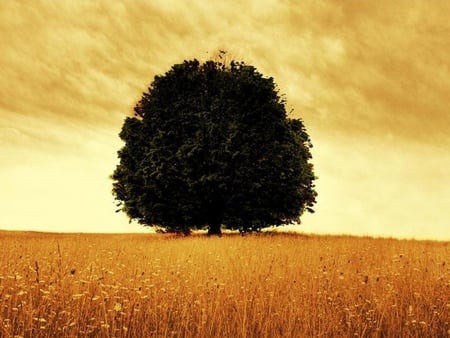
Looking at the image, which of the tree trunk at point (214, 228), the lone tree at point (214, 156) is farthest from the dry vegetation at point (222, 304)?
the tree trunk at point (214, 228)

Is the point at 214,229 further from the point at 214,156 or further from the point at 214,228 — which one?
the point at 214,156

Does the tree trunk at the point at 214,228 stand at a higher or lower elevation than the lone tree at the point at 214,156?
lower

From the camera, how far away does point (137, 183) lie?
27078mm

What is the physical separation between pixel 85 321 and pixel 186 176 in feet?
60.7

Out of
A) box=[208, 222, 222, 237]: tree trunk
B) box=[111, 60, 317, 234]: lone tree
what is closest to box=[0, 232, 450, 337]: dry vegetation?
box=[111, 60, 317, 234]: lone tree

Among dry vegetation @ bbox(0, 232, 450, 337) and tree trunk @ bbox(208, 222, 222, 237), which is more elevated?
tree trunk @ bbox(208, 222, 222, 237)

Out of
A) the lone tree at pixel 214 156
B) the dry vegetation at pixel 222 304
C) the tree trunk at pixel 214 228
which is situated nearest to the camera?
the dry vegetation at pixel 222 304

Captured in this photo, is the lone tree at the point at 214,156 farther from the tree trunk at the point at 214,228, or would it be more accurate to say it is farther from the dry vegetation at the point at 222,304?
the dry vegetation at the point at 222,304

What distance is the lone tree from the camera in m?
25.0

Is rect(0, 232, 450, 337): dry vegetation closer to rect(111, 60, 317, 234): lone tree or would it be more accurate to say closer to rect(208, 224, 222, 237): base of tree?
rect(111, 60, 317, 234): lone tree

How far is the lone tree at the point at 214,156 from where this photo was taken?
25.0 meters

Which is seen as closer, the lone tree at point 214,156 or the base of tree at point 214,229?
the lone tree at point 214,156

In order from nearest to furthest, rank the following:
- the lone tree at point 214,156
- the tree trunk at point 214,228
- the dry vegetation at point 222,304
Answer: the dry vegetation at point 222,304 < the lone tree at point 214,156 < the tree trunk at point 214,228

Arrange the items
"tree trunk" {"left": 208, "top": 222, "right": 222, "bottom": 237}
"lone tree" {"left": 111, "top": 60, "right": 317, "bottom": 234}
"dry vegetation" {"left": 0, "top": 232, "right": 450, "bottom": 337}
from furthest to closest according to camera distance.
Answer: "tree trunk" {"left": 208, "top": 222, "right": 222, "bottom": 237}
"lone tree" {"left": 111, "top": 60, "right": 317, "bottom": 234}
"dry vegetation" {"left": 0, "top": 232, "right": 450, "bottom": 337}
